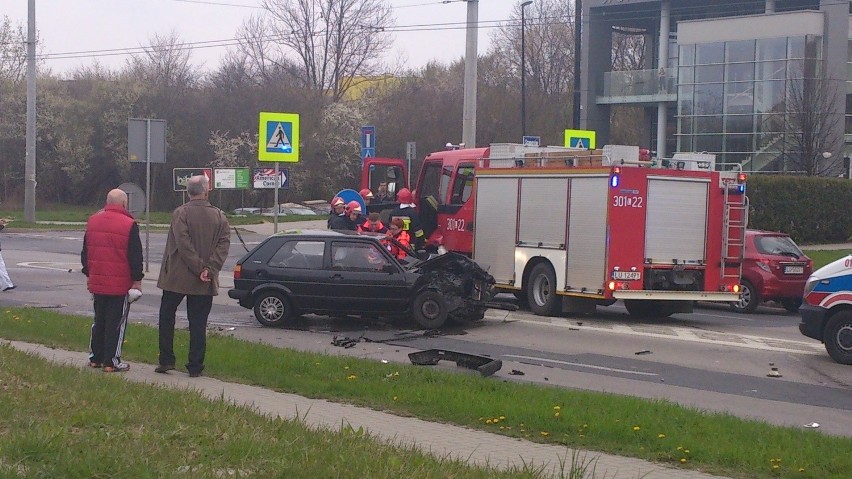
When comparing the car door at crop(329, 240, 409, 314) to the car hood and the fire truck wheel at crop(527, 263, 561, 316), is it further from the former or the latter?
the fire truck wheel at crop(527, 263, 561, 316)

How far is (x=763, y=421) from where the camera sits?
346 inches

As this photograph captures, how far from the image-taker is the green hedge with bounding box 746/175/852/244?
98.1ft

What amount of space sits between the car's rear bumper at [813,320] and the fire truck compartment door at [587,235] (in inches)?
143

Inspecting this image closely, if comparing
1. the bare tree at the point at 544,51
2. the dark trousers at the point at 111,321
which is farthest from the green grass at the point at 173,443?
the bare tree at the point at 544,51

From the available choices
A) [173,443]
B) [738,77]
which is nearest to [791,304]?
[173,443]

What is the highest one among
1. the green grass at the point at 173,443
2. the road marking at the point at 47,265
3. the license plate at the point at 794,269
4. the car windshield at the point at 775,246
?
the car windshield at the point at 775,246

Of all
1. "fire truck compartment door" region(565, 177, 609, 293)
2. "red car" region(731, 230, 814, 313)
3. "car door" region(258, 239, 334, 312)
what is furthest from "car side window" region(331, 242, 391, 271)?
"red car" region(731, 230, 814, 313)

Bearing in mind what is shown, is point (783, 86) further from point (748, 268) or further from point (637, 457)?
point (637, 457)

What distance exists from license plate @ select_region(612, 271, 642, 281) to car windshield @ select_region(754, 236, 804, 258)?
4575mm

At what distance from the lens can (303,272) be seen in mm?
15398

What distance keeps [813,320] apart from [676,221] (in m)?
3.84

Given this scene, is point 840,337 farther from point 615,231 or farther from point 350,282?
point 350,282

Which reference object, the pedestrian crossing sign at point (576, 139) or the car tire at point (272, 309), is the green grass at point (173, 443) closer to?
the car tire at point (272, 309)

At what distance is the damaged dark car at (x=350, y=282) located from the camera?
15.2 metres
